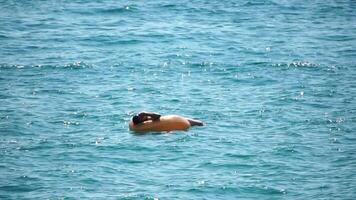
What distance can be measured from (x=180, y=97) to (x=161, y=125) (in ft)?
11.4

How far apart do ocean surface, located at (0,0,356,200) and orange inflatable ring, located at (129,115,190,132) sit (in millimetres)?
195

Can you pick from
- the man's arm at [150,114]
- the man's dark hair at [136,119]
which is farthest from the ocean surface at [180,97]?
the man's arm at [150,114]

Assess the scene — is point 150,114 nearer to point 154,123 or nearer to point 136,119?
point 154,123

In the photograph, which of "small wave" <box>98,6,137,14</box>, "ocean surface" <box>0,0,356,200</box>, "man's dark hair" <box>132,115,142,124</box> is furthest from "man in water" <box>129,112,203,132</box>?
"small wave" <box>98,6,137,14</box>

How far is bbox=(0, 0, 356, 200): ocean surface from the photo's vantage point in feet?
61.1

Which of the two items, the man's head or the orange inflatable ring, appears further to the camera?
the orange inflatable ring

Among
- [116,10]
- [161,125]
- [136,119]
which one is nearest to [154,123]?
[161,125]

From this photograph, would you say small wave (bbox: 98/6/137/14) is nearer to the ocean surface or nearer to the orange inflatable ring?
the ocean surface

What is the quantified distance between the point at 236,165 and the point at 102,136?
385 cm

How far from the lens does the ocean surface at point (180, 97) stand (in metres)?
18.6

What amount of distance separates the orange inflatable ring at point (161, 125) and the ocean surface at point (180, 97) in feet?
0.64

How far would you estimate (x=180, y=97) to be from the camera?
25.0 metres

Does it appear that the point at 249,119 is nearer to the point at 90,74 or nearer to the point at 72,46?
the point at 90,74

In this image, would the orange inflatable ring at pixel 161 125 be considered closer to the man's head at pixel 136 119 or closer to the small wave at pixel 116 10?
the man's head at pixel 136 119
